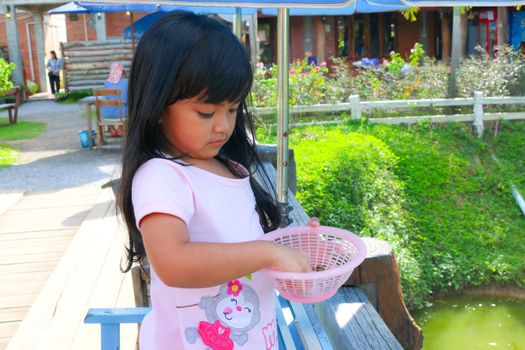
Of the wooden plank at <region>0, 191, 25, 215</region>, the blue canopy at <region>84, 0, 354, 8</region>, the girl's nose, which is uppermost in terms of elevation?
the blue canopy at <region>84, 0, 354, 8</region>

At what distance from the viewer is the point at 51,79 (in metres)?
21.4

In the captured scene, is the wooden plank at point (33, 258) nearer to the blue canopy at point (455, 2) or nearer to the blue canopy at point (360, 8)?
the blue canopy at point (360, 8)

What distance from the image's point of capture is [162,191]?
1296mm

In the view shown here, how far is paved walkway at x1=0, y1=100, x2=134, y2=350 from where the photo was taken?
345cm

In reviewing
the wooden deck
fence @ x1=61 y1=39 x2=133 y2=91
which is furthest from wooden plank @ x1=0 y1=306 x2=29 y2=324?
fence @ x1=61 y1=39 x2=133 y2=91

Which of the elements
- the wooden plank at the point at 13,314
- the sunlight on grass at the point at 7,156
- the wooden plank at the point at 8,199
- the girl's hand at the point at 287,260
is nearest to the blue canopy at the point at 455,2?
the girl's hand at the point at 287,260

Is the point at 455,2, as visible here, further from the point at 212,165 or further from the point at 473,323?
the point at 473,323

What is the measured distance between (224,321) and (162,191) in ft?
1.09

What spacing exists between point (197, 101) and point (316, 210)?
16.6 ft

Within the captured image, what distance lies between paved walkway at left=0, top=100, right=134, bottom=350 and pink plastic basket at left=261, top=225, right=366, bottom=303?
165 centimetres

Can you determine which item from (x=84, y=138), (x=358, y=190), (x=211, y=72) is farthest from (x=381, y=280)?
(x=84, y=138)

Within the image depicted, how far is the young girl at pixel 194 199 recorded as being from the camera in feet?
4.18

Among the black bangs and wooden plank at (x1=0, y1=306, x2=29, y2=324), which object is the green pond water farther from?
the black bangs

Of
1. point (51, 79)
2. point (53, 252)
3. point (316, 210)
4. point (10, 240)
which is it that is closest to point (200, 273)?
point (53, 252)
